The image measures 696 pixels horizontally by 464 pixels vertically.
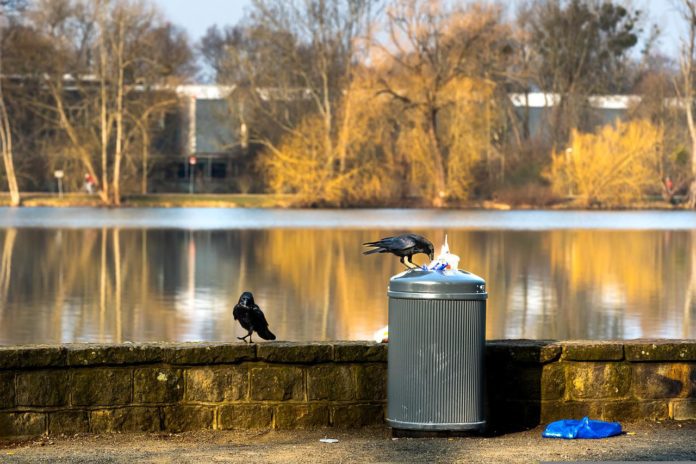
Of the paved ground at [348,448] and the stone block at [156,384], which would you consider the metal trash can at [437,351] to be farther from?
the stone block at [156,384]

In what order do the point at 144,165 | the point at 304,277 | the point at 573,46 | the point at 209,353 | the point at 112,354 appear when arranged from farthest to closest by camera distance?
the point at 573,46
the point at 144,165
the point at 304,277
the point at 209,353
the point at 112,354

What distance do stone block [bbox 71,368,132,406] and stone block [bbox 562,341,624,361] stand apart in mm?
2847

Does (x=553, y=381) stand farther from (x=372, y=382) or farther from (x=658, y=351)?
(x=372, y=382)

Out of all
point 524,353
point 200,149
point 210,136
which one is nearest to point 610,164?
point 200,149

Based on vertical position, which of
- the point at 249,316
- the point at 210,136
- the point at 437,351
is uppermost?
the point at 210,136

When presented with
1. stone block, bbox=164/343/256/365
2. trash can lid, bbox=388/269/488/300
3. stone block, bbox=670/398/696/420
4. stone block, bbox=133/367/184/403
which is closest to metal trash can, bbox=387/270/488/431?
trash can lid, bbox=388/269/488/300

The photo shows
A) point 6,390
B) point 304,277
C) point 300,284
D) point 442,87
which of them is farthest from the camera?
point 442,87

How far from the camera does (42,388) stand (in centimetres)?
916

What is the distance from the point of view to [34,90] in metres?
93.1

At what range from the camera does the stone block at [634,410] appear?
31.8 feet

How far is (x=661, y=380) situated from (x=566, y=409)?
2.16 feet

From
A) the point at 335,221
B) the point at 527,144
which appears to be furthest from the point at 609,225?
the point at 527,144

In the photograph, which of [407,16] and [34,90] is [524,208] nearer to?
[407,16]

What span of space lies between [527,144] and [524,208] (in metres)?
8.80
